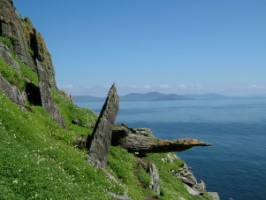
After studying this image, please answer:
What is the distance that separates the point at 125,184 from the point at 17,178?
1042 cm


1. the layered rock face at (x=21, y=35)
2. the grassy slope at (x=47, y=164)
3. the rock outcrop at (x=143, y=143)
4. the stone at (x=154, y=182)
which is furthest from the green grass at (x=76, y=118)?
the stone at (x=154, y=182)

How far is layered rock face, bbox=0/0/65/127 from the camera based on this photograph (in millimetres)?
29359

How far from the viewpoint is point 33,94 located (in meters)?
31.3

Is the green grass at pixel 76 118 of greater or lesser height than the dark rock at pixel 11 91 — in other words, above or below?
below

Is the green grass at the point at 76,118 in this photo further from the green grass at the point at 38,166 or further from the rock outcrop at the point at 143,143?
the green grass at the point at 38,166

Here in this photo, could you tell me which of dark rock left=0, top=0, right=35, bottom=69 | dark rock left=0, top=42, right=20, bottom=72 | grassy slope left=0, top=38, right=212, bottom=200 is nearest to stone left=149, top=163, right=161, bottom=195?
grassy slope left=0, top=38, right=212, bottom=200

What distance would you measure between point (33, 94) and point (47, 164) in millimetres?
12707

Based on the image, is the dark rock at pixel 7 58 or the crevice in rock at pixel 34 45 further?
the crevice in rock at pixel 34 45

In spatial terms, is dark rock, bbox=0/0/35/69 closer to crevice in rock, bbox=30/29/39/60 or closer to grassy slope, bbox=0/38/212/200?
crevice in rock, bbox=30/29/39/60

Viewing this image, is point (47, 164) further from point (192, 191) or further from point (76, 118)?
point (192, 191)

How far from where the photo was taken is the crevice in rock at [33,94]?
30719 mm

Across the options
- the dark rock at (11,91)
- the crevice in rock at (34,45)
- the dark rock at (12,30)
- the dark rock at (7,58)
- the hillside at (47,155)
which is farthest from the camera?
the crevice in rock at (34,45)

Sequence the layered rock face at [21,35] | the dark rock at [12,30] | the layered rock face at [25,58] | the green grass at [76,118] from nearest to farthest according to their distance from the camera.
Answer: the layered rock face at [25,58]
the green grass at [76,118]
the dark rock at [12,30]
the layered rock face at [21,35]

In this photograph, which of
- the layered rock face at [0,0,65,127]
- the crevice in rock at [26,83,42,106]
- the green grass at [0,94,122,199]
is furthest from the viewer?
the crevice in rock at [26,83,42,106]
